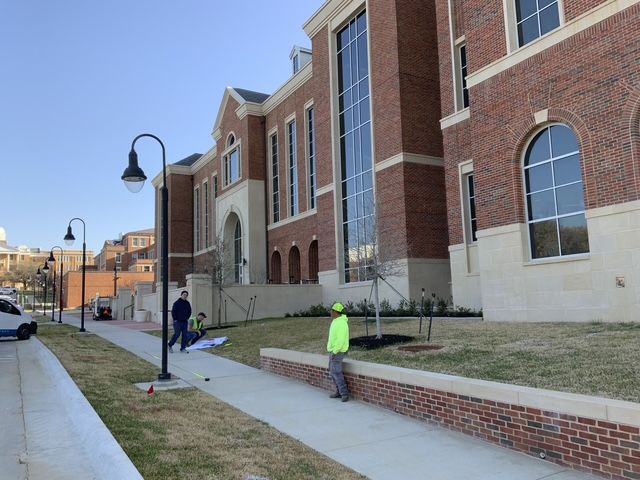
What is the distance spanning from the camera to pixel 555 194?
13.7 meters

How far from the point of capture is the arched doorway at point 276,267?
3553 centimetres

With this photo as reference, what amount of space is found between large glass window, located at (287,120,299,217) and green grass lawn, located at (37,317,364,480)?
24.3 meters

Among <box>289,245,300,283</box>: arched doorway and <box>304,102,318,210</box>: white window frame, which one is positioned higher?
<box>304,102,318,210</box>: white window frame

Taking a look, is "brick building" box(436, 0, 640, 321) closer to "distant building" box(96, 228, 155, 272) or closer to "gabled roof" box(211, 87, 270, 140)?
"gabled roof" box(211, 87, 270, 140)

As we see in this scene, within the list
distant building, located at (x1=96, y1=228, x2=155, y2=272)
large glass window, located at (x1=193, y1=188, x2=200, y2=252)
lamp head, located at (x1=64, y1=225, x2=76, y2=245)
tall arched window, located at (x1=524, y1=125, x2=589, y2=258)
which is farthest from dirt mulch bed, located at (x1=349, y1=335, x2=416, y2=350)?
distant building, located at (x1=96, y1=228, x2=155, y2=272)

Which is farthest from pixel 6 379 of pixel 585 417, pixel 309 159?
pixel 309 159

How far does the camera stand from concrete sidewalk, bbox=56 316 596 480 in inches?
201

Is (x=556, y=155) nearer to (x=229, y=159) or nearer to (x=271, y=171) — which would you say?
(x=271, y=171)

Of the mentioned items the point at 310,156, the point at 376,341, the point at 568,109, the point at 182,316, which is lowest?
the point at 376,341

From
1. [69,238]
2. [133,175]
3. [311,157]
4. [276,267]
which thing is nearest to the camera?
[133,175]

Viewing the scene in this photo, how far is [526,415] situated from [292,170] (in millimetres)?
29721

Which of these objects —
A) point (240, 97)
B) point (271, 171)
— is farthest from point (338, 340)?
point (240, 97)

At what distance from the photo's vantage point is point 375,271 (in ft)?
41.1

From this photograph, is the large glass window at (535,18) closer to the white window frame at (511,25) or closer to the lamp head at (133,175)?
the white window frame at (511,25)
